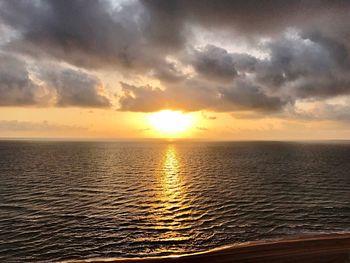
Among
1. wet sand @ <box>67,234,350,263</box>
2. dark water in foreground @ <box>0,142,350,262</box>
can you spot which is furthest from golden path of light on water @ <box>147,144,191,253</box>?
wet sand @ <box>67,234,350,263</box>

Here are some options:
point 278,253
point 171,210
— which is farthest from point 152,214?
point 278,253

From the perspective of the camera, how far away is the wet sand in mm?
27919

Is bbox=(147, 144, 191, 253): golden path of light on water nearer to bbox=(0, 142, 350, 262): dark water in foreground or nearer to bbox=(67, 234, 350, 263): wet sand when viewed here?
bbox=(0, 142, 350, 262): dark water in foreground

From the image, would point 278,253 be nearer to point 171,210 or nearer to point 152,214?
point 152,214

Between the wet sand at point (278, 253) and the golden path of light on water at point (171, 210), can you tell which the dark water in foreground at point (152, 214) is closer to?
the golden path of light on water at point (171, 210)

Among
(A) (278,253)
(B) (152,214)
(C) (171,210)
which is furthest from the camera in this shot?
(C) (171,210)

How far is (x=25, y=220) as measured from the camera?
4159cm

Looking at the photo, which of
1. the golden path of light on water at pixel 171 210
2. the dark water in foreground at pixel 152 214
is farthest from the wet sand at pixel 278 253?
the golden path of light on water at pixel 171 210

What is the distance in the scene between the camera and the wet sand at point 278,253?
27919 mm

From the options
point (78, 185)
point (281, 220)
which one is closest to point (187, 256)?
point (281, 220)

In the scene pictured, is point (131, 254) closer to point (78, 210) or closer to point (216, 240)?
point (216, 240)

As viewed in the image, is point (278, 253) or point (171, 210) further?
point (171, 210)

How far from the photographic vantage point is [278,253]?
29.0 metres

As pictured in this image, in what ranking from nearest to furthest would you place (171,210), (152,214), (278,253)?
1. (278,253)
2. (152,214)
3. (171,210)
